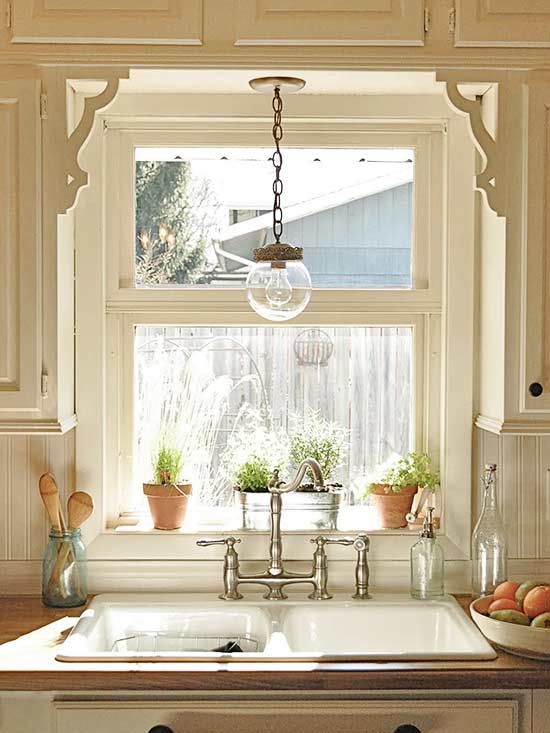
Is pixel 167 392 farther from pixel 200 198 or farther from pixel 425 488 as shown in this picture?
pixel 425 488

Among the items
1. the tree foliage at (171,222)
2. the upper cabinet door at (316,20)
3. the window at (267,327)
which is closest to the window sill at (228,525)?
the window at (267,327)

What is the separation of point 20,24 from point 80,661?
1.39 m

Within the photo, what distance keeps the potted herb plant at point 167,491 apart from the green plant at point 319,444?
0.30m

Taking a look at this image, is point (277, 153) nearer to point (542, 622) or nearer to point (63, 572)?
point (63, 572)

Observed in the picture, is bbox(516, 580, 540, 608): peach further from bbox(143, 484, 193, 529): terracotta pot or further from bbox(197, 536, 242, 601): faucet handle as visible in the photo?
bbox(143, 484, 193, 529): terracotta pot

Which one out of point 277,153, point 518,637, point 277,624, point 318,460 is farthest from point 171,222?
point 518,637

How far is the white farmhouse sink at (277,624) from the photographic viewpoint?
246 cm

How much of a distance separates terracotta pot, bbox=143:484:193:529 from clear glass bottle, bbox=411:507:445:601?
23.9 inches

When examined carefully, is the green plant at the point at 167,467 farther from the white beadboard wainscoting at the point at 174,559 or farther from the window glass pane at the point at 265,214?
the window glass pane at the point at 265,214

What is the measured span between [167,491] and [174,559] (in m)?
0.17

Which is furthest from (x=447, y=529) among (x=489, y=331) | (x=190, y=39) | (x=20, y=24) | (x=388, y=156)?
(x=20, y=24)

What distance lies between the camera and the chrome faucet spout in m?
2.50

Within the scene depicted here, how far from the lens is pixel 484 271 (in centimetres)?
264

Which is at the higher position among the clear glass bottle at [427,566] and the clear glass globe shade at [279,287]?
the clear glass globe shade at [279,287]
